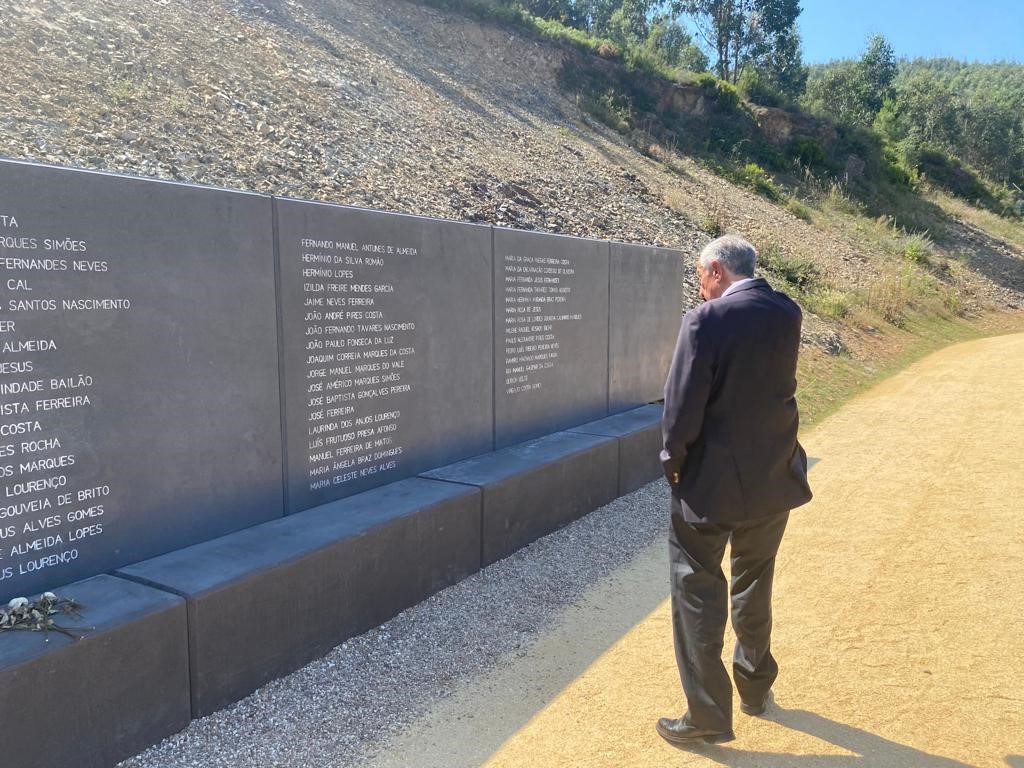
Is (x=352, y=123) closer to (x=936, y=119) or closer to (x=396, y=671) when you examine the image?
(x=396, y=671)

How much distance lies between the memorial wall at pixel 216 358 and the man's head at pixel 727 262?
2244 millimetres

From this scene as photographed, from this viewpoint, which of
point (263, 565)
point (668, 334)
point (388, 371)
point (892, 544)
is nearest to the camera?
point (263, 565)

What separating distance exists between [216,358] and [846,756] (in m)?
3.32

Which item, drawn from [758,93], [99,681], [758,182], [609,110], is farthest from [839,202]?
[99,681]

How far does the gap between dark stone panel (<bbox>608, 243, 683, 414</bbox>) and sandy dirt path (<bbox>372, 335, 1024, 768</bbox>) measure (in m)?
2.38

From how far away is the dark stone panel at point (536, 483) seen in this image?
4949 mm

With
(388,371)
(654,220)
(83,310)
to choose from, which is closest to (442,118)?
(654,220)

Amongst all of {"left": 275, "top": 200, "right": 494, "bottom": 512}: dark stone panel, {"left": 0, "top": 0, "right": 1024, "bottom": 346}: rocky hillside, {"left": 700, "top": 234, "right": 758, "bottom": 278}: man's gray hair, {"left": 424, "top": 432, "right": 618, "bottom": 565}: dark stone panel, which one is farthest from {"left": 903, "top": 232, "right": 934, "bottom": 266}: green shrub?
{"left": 700, "top": 234, "right": 758, "bottom": 278}: man's gray hair

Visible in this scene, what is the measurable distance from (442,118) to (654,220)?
5.43 meters

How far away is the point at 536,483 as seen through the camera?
17.6 feet

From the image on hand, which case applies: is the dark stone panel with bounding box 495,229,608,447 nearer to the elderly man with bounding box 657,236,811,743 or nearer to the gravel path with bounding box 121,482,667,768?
the gravel path with bounding box 121,482,667,768

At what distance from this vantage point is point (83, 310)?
3105 millimetres

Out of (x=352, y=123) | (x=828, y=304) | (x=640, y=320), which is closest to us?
(x=640, y=320)

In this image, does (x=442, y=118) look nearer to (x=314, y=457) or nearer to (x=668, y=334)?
(x=668, y=334)
